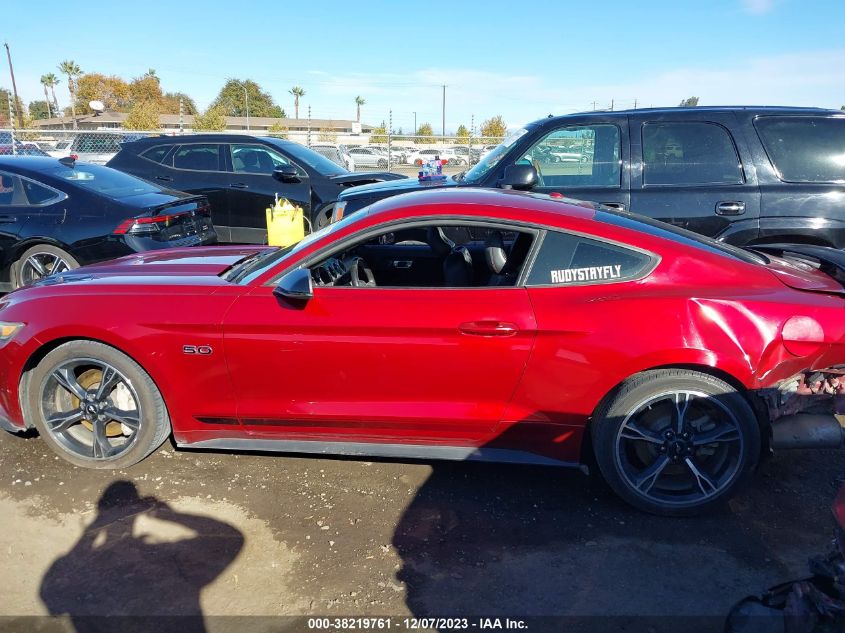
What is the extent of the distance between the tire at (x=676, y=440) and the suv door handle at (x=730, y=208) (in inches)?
98.0

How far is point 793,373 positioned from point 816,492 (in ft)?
2.75

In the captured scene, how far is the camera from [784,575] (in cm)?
283

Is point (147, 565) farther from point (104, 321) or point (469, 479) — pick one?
point (469, 479)

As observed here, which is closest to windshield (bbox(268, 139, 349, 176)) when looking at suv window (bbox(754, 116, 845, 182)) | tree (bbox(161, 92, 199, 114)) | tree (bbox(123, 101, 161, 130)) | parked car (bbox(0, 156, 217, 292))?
parked car (bbox(0, 156, 217, 292))

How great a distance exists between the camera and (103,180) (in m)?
7.09

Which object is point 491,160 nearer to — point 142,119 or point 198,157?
point 198,157

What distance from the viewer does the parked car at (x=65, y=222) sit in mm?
6504

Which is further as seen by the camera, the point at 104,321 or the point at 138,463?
the point at 138,463

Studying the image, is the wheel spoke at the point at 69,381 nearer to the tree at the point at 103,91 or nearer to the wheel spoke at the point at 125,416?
the wheel spoke at the point at 125,416

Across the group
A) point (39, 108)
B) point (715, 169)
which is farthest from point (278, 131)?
point (39, 108)

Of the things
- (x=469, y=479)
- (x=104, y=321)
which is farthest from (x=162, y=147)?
(x=469, y=479)

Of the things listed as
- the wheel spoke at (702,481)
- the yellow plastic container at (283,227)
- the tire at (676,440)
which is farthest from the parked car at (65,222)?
the wheel spoke at (702,481)

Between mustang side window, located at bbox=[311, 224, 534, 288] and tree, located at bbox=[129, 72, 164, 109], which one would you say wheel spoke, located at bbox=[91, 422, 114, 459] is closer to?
mustang side window, located at bbox=[311, 224, 534, 288]

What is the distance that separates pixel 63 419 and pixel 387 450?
5.96ft
